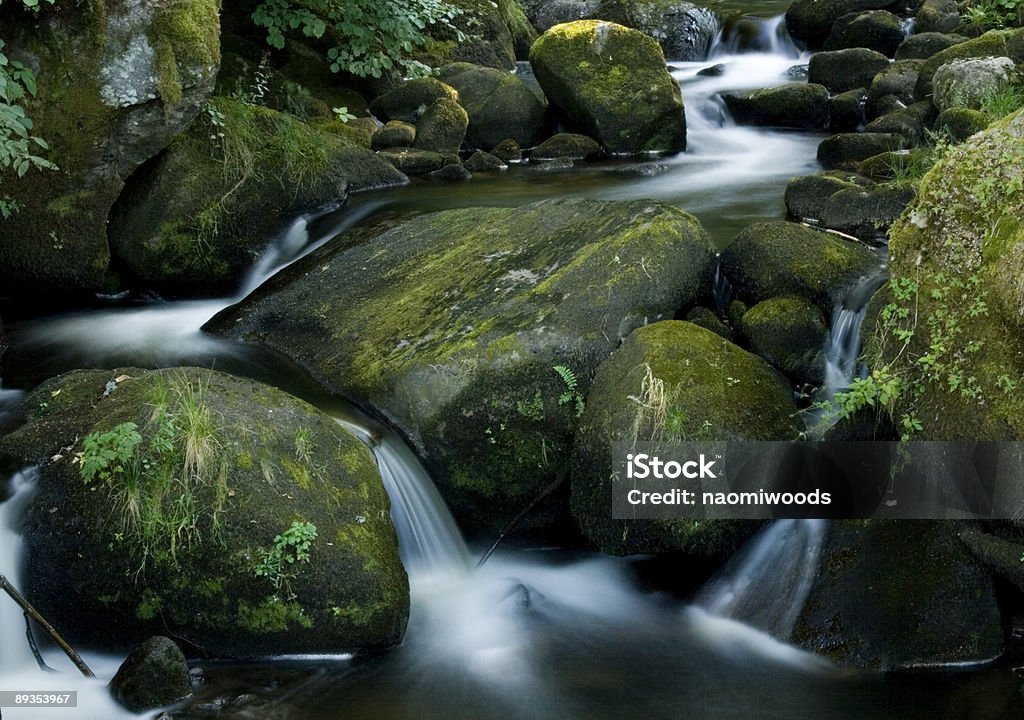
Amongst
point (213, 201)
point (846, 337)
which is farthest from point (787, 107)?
point (213, 201)

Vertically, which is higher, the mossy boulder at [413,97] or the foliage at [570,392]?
the mossy boulder at [413,97]

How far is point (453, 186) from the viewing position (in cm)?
1074

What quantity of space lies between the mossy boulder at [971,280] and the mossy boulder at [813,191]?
11.4 ft

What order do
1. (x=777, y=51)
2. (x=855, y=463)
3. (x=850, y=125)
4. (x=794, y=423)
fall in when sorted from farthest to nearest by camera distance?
(x=777, y=51) → (x=850, y=125) → (x=794, y=423) → (x=855, y=463)

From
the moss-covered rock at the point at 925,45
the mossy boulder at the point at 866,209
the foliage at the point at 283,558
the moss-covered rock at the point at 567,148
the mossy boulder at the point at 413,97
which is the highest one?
the mossy boulder at the point at 413,97

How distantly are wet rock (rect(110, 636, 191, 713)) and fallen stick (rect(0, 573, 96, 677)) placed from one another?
174mm

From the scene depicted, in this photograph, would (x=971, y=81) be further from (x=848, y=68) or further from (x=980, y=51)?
(x=848, y=68)

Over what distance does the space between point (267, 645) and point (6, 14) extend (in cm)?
504

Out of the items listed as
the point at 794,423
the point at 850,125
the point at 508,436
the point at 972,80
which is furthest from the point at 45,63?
the point at 850,125

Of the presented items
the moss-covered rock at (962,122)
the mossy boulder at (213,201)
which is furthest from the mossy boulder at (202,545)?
the moss-covered rock at (962,122)

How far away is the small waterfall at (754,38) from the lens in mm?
16641

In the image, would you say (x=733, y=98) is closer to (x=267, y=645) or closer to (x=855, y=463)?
(x=855, y=463)

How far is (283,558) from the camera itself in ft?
14.8

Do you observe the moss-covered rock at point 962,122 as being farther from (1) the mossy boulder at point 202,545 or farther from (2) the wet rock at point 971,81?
(1) the mossy boulder at point 202,545
